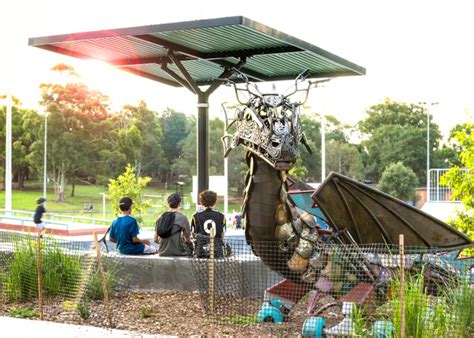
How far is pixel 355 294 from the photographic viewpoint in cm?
855

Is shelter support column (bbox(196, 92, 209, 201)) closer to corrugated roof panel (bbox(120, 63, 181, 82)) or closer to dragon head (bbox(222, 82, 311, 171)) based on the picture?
corrugated roof panel (bbox(120, 63, 181, 82))

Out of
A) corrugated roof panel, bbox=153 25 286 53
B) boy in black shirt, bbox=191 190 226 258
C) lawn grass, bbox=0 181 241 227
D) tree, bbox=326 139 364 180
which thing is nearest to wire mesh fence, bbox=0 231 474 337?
boy in black shirt, bbox=191 190 226 258

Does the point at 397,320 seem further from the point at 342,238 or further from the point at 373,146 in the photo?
the point at 373,146

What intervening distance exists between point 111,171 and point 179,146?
1490 centimetres

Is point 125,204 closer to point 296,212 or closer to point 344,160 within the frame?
point 296,212

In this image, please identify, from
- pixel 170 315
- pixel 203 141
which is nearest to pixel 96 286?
pixel 170 315

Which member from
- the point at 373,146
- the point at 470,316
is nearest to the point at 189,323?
the point at 470,316

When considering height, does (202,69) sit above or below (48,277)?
above

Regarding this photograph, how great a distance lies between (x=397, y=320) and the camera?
7.29 metres

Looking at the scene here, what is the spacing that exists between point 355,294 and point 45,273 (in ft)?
14.8

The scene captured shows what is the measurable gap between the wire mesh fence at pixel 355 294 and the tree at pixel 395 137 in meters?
65.5

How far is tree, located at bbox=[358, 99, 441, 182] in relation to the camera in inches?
2913

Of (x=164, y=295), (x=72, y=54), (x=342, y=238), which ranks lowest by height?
(x=164, y=295)

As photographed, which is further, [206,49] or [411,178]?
[411,178]
